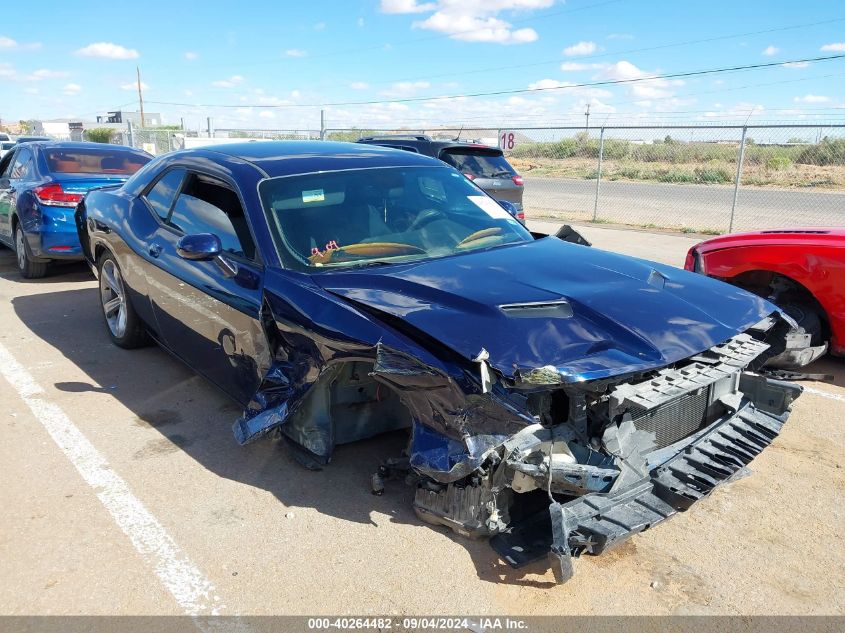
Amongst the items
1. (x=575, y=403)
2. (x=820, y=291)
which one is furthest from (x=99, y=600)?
(x=820, y=291)

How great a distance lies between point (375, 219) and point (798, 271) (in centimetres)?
329

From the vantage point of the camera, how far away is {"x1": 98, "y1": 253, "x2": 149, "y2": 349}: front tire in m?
5.37

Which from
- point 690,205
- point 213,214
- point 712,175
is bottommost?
point 690,205

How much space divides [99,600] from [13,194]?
23.5 ft

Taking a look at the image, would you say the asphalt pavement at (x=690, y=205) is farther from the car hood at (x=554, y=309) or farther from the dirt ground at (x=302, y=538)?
the dirt ground at (x=302, y=538)

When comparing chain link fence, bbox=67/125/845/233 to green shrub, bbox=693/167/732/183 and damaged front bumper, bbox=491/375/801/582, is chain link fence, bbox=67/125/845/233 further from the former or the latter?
damaged front bumper, bbox=491/375/801/582

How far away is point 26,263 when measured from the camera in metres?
8.13

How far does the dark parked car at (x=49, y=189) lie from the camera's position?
24.9 ft

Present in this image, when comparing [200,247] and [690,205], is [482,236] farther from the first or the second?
[690,205]

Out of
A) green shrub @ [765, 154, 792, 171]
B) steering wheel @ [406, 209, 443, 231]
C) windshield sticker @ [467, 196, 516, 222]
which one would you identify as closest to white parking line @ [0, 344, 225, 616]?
steering wheel @ [406, 209, 443, 231]

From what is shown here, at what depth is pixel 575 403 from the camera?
2809 mm

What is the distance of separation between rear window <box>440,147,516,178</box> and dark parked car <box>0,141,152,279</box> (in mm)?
4359

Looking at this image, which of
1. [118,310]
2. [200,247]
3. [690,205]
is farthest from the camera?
[690,205]

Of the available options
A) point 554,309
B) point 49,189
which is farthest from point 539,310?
point 49,189
